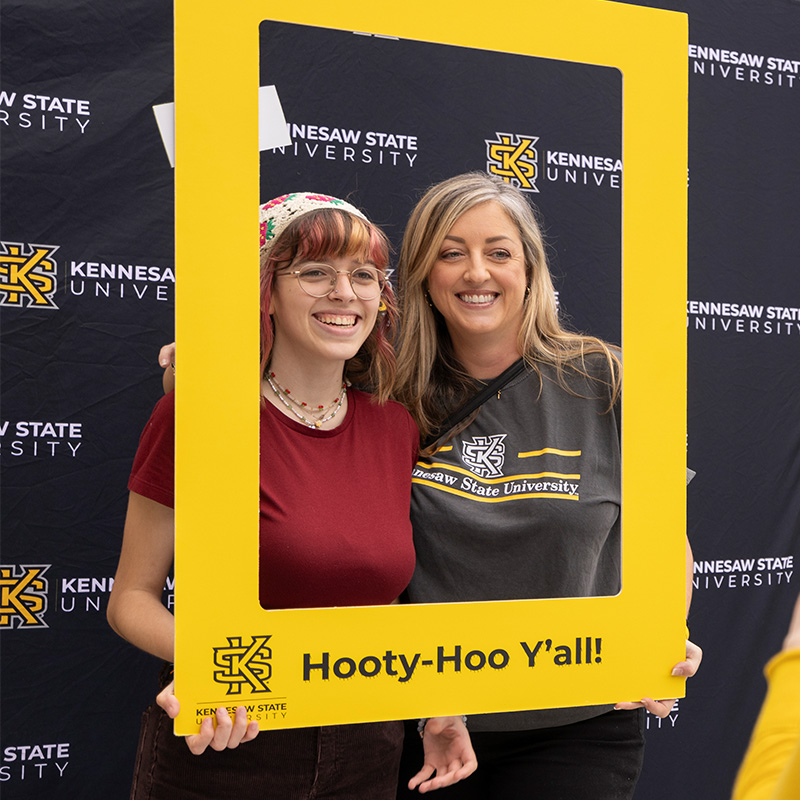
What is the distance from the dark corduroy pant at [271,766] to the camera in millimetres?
995

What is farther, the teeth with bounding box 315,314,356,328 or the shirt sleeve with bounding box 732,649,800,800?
the teeth with bounding box 315,314,356,328

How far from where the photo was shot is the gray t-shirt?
3.06 feet

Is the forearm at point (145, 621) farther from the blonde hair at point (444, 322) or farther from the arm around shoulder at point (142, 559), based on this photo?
the blonde hair at point (444, 322)

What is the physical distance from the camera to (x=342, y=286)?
2.90ft

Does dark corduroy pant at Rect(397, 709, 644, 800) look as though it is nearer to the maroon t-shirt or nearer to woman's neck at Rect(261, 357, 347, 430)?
the maroon t-shirt

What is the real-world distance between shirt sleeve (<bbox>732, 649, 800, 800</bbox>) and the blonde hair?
1.78 ft

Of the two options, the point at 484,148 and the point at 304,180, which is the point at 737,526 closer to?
the point at 484,148

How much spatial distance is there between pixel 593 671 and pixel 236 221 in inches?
23.8

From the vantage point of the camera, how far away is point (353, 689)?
0.85 m

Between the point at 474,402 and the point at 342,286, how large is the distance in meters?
0.20

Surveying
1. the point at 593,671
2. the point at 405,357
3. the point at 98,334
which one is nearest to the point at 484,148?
the point at 405,357

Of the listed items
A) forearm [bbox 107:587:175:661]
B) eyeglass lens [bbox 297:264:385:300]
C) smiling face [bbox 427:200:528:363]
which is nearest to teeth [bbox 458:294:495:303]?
smiling face [bbox 427:200:528:363]

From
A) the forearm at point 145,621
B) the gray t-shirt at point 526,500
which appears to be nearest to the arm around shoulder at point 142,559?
the forearm at point 145,621

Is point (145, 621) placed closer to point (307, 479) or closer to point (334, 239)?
point (307, 479)
